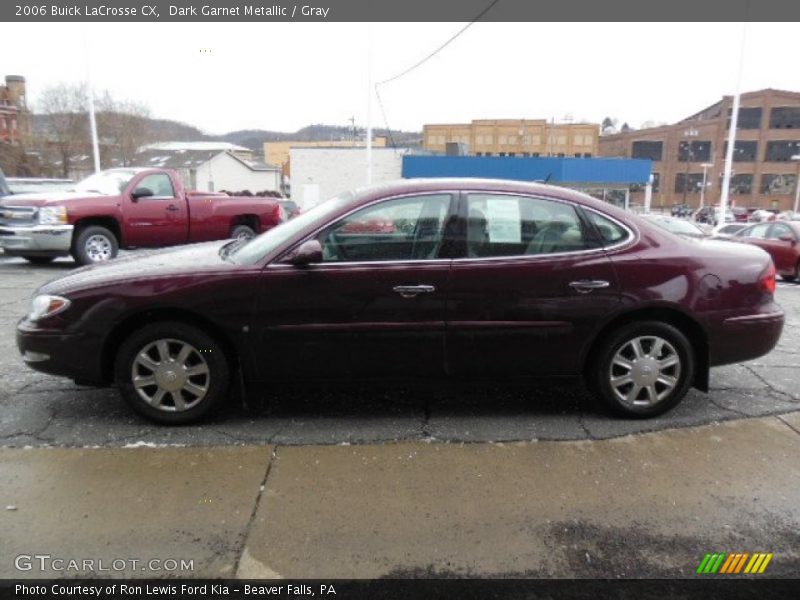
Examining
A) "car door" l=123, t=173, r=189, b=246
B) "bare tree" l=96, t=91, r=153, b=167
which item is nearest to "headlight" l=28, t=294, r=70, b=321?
"car door" l=123, t=173, r=189, b=246

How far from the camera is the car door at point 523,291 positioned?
3637 mm

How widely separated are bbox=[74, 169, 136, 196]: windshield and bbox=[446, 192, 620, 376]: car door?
8.14m

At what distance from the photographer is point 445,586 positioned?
2393 millimetres

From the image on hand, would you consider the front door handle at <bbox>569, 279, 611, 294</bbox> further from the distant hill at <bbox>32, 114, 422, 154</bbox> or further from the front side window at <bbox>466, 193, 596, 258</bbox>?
the distant hill at <bbox>32, 114, 422, 154</bbox>

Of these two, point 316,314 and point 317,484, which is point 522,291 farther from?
point 317,484

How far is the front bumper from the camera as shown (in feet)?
30.4

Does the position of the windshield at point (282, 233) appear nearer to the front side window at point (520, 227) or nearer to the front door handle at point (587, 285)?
the front side window at point (520, 227)

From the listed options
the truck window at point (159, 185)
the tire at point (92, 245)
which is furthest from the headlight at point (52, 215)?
the truck window at point (159, 185)

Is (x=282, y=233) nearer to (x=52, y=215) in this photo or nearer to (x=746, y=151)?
(x=52, y=215)

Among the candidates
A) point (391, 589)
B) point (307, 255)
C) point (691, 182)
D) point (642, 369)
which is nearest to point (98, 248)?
point (307, 255)

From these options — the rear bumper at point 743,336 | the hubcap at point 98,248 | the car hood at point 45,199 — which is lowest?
the hubcap at point 98,248

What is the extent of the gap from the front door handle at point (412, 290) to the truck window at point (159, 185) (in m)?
7.81

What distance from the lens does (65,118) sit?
44000 millimetres

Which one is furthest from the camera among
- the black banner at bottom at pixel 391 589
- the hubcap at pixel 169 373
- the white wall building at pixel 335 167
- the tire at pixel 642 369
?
the white wall building at pixel 335 167
